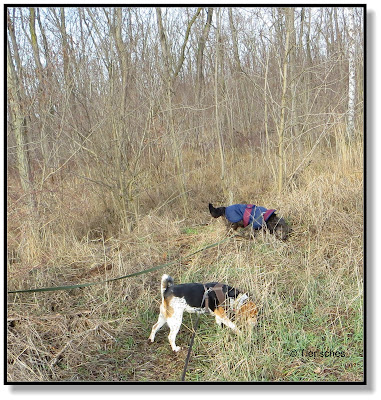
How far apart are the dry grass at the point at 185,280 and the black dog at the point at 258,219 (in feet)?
0.62

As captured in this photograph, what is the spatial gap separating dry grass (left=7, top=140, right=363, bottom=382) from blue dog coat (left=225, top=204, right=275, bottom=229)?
25cm

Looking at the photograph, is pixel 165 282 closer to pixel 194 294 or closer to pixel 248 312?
pixel 194 294

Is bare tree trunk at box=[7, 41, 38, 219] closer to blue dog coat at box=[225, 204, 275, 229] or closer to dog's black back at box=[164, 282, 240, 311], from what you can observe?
dog's black back at box=[164, 282, 240, 311]

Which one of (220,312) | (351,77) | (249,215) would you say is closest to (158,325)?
(220,312)

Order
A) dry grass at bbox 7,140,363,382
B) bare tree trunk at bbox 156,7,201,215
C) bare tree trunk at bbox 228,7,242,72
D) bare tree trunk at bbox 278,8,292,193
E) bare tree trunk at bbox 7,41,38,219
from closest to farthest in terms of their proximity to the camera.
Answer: dry grass at bbox 7,140,363,382, bare tree trunk at bbox 7,41,38,219, bare tree trunk at bbox 278,8,292,193, bare tree trunk at bbox 156,7,201,215, bare tree trunk at bbox 228,7,242,72

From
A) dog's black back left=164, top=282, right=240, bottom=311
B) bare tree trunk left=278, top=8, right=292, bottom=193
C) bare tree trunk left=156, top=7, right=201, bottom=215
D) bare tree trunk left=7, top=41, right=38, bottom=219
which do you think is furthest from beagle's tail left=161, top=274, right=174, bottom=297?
bare tree trunk left=278, top=8, right=292, bottom=193

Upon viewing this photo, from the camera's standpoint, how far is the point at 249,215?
4.54 meters

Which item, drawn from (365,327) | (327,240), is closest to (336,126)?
(327,240)

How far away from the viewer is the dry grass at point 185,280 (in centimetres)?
264

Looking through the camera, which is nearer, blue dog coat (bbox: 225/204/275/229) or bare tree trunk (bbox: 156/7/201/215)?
blue dog coat (bbox: 225/204/275/229)

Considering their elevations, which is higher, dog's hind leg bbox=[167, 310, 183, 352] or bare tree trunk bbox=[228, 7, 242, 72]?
bare tree trunk bbox=[228, 7, 242, 72]

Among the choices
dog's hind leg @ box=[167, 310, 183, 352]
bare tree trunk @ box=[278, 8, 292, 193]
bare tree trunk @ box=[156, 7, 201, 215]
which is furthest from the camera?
bare tree trunk @ box=[156, 7, 201, 215]

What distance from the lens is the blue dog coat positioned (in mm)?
4492

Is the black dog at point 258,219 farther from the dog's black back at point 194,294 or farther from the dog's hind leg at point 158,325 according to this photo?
the dog's hind leg at point 158,325
